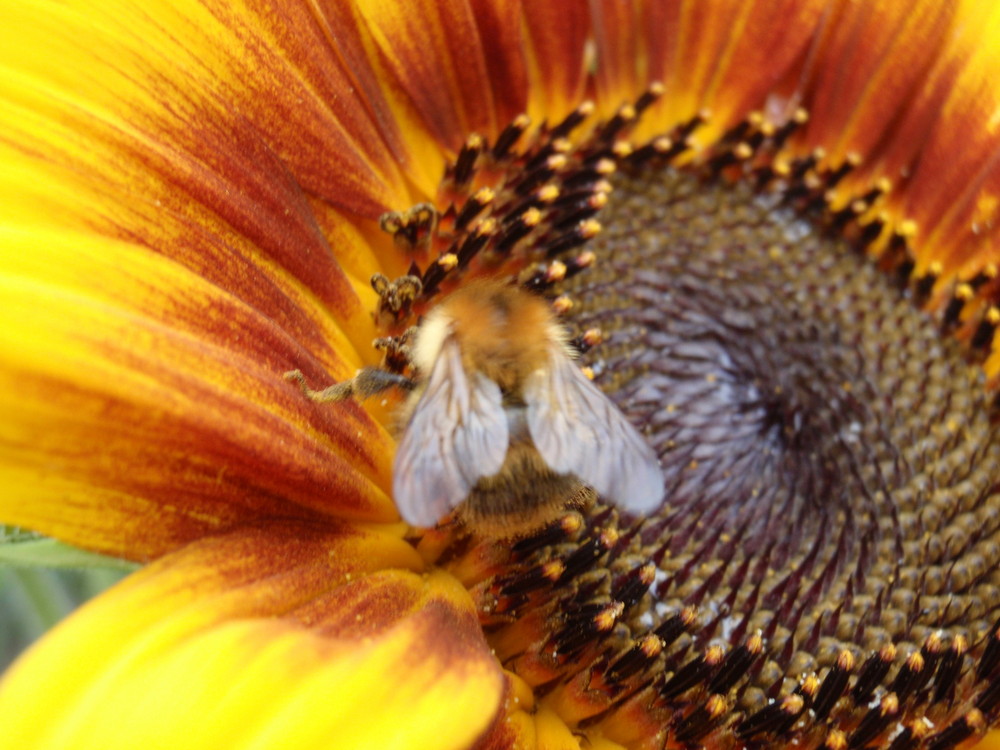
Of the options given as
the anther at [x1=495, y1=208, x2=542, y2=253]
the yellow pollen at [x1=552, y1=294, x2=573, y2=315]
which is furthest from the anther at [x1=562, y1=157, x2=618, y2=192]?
the yellow pollen at [x1=552, y1=294, x2=573, y2=315]

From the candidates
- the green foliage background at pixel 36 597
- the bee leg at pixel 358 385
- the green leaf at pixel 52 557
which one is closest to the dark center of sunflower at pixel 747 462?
the bee leg at pixel 358 385

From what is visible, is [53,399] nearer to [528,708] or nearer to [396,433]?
[396,433]

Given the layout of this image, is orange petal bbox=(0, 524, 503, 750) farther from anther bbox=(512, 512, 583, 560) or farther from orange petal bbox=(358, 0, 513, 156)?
orange petal bbox=(358, 0, 513, 156)

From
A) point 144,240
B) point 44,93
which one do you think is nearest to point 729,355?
point 144,240

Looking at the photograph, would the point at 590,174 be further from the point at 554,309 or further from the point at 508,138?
the point at 554,309


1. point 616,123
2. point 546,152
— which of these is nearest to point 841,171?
point 616,123

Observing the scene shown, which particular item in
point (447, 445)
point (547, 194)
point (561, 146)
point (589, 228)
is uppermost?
point (561, 146)
